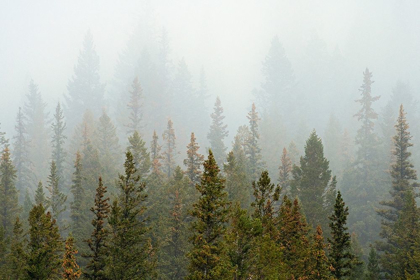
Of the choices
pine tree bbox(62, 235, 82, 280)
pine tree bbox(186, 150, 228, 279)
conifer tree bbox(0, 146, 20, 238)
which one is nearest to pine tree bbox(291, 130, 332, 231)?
pine tree bbox(186, 150, 228, 279)

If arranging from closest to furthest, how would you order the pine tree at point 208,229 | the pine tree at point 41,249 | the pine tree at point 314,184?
the pine tree at point 208,229 → the pine tree at point 41,249 → the pine tree at point 314,184

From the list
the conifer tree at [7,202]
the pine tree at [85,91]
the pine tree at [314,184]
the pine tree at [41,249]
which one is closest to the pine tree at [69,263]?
the pine tree at [41,249]

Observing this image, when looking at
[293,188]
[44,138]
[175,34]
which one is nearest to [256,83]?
[175,34]

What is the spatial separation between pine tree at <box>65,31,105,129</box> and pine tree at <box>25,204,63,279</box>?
67109 mm

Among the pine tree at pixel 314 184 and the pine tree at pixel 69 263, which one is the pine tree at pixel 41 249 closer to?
the pine tree at pixel 69 263

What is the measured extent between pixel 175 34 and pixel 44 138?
10073cm

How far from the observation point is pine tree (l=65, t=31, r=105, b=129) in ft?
284

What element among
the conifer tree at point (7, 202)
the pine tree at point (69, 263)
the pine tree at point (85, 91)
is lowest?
the pine tree at point (69, 263)

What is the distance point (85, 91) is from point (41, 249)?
75.6 m

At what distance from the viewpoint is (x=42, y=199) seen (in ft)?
110

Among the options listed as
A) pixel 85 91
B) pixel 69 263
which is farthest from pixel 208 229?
pixel 85 91

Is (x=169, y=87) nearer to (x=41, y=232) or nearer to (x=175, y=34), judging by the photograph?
(x=41, y=232)

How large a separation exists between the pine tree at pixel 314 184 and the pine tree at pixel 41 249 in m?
21.8

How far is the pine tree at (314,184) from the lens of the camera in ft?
106
